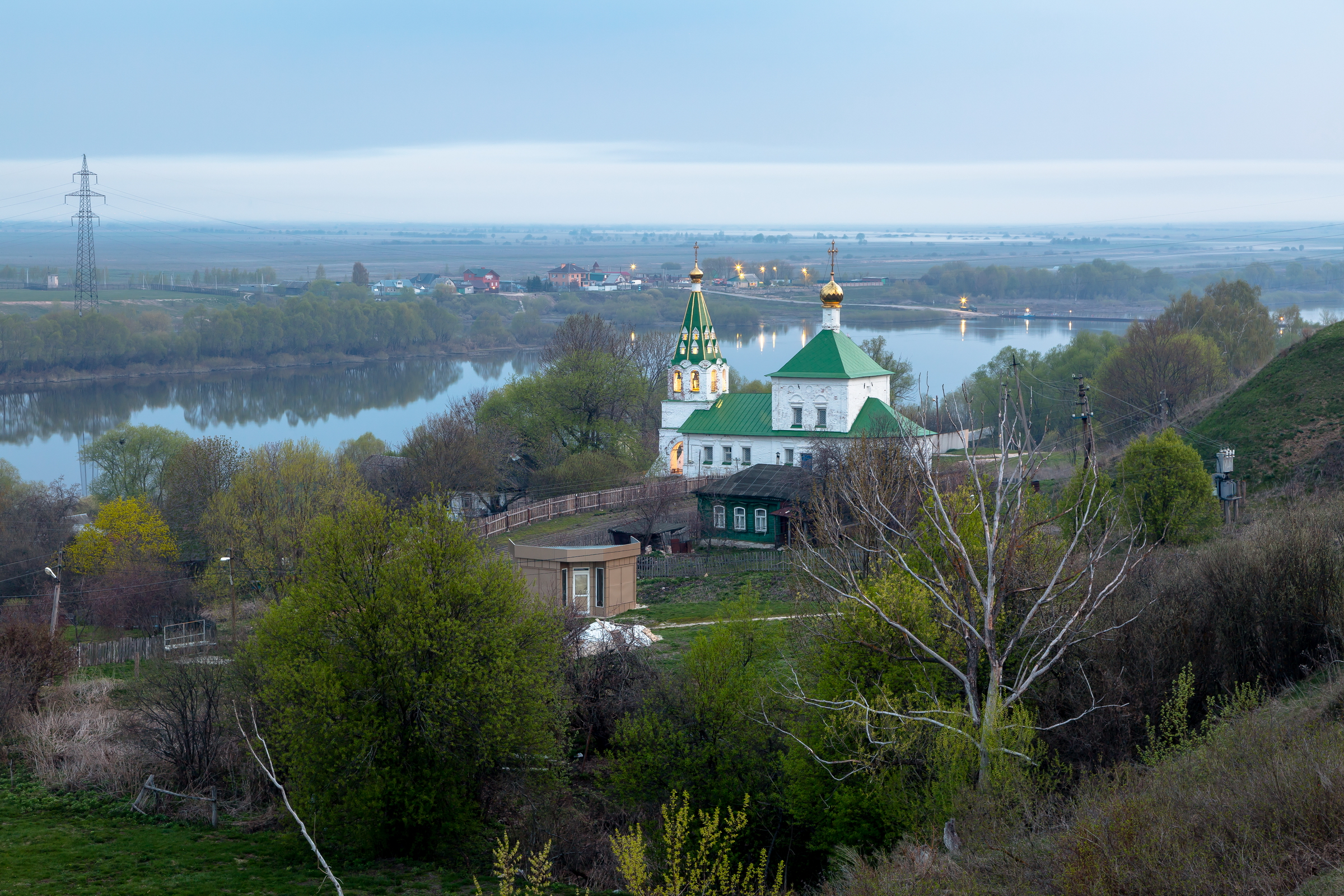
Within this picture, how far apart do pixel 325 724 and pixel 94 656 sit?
14.8 meters

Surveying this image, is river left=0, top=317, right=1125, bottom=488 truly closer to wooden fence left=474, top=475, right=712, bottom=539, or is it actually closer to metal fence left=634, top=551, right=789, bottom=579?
wooden fence left=474, top=475, right=712, bottom=539

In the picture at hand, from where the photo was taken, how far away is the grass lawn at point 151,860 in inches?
640

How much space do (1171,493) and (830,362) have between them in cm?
2235

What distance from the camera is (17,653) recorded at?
2372 cm

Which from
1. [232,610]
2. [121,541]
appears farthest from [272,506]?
[232,610]

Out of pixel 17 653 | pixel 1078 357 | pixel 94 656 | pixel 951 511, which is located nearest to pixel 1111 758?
pixel 951 511

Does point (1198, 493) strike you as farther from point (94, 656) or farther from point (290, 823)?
point (94, 656)

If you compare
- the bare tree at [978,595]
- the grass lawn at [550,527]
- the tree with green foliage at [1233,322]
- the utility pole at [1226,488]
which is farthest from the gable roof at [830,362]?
the bare tree at [978,595]

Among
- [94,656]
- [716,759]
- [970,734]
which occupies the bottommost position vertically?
[94,656]

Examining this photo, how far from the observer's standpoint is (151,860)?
17312 millimetres

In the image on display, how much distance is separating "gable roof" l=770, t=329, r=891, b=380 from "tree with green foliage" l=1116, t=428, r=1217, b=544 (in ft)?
68.3

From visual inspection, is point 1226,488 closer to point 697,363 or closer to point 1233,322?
point 697,363

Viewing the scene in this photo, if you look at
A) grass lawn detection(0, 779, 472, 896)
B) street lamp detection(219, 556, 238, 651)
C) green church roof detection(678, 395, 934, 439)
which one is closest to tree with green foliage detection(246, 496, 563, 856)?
grass lawn detection(0, 779, 472, 896)

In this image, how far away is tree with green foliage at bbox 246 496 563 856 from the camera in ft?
57.6
